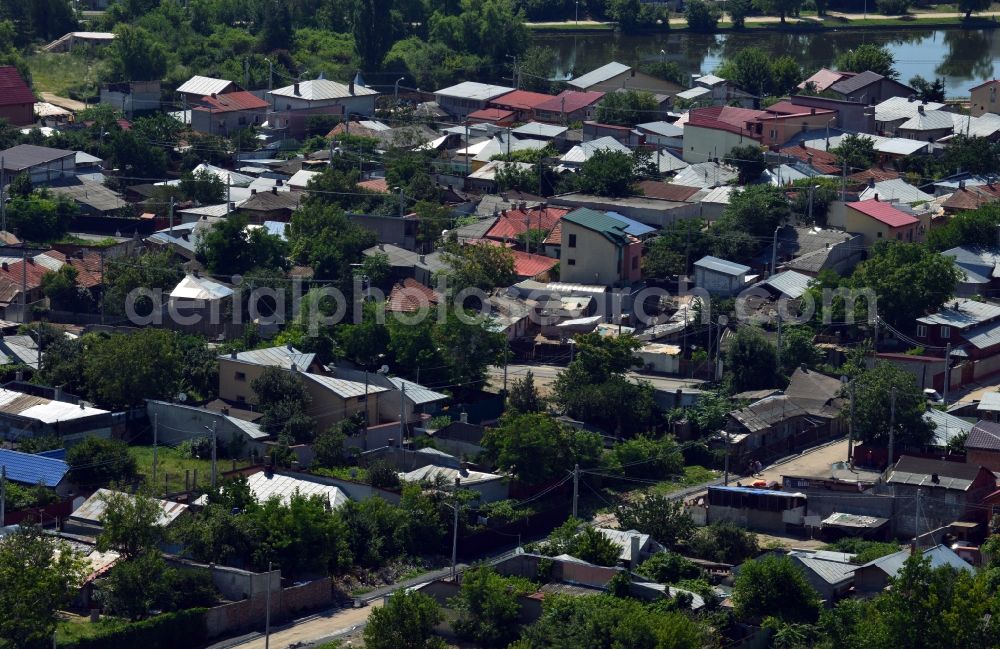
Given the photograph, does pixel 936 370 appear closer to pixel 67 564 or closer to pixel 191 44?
pixel 67 564

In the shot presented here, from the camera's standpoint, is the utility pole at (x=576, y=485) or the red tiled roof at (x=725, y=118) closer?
the utility pole at (x=576, y=485)

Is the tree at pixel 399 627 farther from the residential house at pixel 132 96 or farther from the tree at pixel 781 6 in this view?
the tree at pixel 781 6

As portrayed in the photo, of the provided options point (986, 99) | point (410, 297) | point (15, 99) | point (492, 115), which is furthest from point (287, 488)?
point (986, 99)

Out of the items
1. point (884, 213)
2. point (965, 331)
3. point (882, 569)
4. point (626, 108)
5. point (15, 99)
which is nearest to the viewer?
point (882, 569)

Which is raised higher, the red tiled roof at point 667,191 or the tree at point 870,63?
the red tiled roof at point 667,191

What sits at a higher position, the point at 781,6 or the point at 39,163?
the point at 39,163

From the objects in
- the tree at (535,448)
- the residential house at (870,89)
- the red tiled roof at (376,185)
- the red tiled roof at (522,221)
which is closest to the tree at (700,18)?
the residential house at (870,89)

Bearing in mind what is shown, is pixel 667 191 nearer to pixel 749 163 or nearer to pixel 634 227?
pixel 749 163
